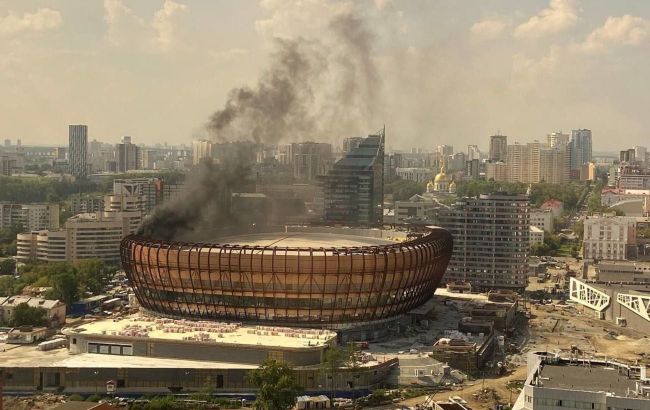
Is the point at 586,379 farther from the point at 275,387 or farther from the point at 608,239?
the point at 608,239

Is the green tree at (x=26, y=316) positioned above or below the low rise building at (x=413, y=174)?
below

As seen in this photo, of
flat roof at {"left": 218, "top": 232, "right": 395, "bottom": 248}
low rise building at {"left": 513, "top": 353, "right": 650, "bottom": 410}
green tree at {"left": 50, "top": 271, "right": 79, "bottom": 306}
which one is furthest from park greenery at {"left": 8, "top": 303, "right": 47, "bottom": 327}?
low rise building at {"left": 513, "top": 353, "right": 650, "bottom": 410}

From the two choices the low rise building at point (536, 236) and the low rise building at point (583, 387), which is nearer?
the low rise building at point (583, 387)

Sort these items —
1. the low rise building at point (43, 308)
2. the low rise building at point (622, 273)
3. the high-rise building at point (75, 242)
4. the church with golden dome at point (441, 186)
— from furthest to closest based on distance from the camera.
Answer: the church with golden dome at point (441, 186) → the high-rise building at point (75, 242) → the low rise building at point (622, 273) → the low rise building at point (43, 308)

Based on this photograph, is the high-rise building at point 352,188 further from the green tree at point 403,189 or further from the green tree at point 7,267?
the green tree at point 403,189

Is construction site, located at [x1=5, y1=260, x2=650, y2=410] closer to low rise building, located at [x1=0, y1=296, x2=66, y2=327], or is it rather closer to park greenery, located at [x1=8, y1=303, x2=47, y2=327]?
park greenery, located at [x1=8, y1=303, x2=47, y2=327]

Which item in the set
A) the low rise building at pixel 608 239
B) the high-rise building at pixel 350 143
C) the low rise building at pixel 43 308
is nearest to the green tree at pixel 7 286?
the low rise building at pixel 43 308
